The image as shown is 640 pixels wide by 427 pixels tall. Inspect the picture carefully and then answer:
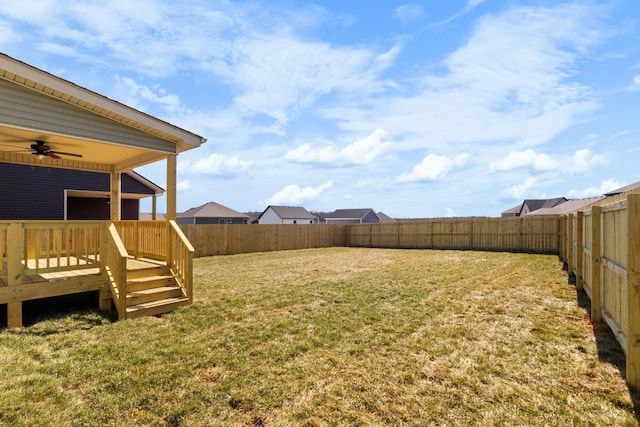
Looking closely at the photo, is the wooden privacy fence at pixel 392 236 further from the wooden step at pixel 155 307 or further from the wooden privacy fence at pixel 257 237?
the wooden step at pixel 155 307

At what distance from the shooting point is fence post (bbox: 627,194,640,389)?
8.71ft

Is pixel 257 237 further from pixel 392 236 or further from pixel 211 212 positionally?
pixel 211 212

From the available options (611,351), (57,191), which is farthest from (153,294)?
(57,191)

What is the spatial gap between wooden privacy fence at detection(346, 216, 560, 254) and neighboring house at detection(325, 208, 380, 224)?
80.1 ft

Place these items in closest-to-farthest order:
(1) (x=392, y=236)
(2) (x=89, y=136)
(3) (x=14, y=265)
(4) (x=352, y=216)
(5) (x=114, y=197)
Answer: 1. (3) (x=14, y=265)
2. (2) (x=89, y=136)
3. (5) (x=114, y=197)
4. (1) (x=392, y=236)
5. (4) (x=352, y=216)

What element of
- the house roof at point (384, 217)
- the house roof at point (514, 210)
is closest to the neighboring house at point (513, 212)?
the house roof at point (514, 210)

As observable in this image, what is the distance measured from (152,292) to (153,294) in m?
0.06

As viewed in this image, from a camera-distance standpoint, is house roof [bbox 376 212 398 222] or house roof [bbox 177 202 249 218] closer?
house roof [bbox 177 202 249 218]

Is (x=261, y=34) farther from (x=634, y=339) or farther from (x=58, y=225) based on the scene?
(x=634, y=339)

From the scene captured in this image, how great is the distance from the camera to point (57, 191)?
42.0 ft

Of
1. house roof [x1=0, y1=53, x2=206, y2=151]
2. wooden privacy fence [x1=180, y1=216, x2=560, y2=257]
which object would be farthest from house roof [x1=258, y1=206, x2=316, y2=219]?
house roof [x1=0, y1=53, x2=206, y2=151]

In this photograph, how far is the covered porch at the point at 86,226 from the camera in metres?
4.68

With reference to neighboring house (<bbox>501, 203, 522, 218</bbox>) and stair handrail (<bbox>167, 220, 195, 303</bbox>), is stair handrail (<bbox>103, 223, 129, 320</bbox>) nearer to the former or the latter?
stair handrail (<bbox>167, 220, 195, 303</bbox>)

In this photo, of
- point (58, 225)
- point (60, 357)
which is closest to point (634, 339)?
point (60, 357)
